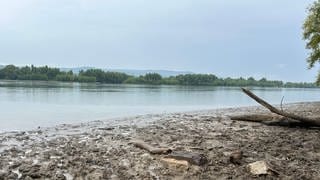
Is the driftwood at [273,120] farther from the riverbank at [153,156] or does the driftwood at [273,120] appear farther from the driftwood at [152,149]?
the driftwood at [152,149]

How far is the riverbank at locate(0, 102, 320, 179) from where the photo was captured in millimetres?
11891

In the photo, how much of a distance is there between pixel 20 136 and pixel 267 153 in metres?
8.77

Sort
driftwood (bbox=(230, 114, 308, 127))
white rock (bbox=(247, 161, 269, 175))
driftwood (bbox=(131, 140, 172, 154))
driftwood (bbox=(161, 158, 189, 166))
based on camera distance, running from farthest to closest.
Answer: driftwood (bbox=(230, 114, 308, 127)), driftwood (bbox=(131, 140, 172, 154)), driftwood (bbox=(161, 158, 189, 166)), white rock (bbox=(247, 161, 269, 175))

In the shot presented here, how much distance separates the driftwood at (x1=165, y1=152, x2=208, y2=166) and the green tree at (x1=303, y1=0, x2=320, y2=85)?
100 feet

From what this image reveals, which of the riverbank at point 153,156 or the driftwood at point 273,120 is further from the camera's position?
the driftwood at point 273,120

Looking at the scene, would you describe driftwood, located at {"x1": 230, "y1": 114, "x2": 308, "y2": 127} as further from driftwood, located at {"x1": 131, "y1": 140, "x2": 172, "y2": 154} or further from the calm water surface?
the calm water surface

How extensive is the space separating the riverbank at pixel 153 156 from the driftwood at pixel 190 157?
0.18 meters

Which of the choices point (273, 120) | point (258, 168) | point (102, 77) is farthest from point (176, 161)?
point (102, 77)

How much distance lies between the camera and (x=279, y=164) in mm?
13305

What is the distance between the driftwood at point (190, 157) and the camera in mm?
12473

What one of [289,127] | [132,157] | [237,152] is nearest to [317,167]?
[237,152]

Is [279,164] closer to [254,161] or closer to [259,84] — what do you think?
[254,161]

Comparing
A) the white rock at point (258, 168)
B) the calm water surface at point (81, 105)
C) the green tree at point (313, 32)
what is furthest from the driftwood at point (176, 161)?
the green tree at point (313, 32)

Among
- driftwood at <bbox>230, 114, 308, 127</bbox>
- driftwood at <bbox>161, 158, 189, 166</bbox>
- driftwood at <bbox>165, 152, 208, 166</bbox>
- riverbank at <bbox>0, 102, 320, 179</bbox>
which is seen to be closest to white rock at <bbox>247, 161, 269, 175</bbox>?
riverbank at <bbox>0, 102, 320, 179</bbox>
